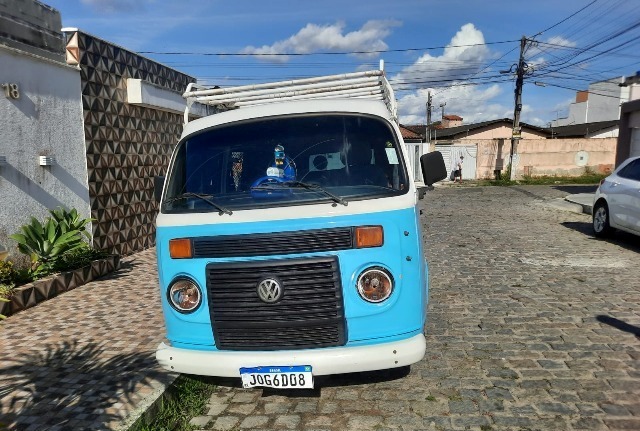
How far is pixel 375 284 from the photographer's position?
305 cm

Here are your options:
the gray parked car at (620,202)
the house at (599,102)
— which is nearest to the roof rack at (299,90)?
the gray parked car at (620,202)

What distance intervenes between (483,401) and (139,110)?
816 centimetres

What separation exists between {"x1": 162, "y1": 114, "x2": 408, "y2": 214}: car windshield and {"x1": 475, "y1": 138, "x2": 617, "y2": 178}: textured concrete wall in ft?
93.5

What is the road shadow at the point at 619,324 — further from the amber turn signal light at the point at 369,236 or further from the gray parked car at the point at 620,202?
the gray parked car at the point at 620,202

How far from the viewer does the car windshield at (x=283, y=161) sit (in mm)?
3447

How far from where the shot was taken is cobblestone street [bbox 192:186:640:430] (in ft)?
10.9

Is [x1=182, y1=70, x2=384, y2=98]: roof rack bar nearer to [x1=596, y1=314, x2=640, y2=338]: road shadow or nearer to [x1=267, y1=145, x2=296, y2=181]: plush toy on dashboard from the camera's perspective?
[x1=267, y1=145, x2=296, y2=181]: plush toy on dashboard

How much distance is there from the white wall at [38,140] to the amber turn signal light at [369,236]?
534cm

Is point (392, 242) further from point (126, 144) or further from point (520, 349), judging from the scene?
point (126, 144)

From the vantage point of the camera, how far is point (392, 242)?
306 centimetres

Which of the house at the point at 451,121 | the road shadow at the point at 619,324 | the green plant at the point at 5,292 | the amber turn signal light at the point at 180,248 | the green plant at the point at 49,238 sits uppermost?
the house at the point at 451,121

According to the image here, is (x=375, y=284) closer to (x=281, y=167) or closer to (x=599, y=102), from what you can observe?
(x=281, y=167)

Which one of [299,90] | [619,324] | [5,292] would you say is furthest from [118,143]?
[619,324]

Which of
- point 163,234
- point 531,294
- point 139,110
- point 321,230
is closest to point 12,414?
point 163,234
